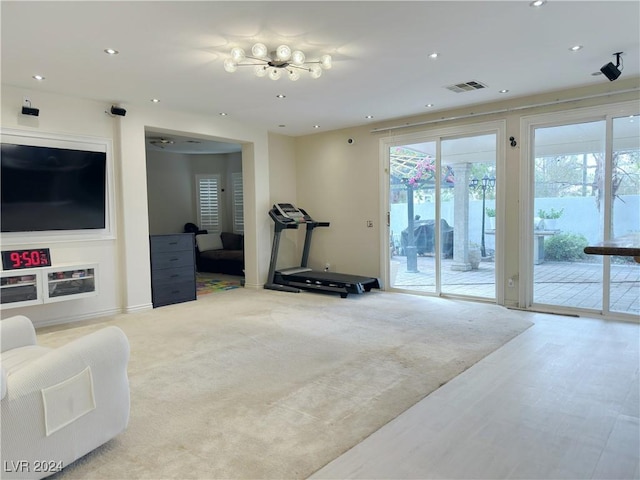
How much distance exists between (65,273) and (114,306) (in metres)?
0.88

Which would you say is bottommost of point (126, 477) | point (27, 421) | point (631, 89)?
point (126, 477)

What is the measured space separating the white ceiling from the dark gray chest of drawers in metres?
1.91

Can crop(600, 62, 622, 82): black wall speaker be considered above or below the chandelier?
below

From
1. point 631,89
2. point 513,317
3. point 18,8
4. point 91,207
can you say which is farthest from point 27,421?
point 631,89

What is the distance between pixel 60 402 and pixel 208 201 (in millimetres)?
8724

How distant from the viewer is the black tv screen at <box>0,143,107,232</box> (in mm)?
4582

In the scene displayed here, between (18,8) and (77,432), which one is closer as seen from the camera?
(77,432)

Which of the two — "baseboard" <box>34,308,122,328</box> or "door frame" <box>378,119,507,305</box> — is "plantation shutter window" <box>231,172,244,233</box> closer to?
"door frame" <box>378,119,507,305</box>

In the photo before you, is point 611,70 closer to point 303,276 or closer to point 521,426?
point 521,426

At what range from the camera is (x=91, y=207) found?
5207 mm

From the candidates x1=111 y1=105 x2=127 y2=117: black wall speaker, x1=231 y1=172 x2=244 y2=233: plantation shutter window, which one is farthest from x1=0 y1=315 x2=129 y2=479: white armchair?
x1=231 y1=172 x2=244 y2=233: plantation shutter window

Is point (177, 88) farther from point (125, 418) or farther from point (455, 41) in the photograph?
point (125, 418)

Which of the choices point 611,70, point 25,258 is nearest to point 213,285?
point 25,258
